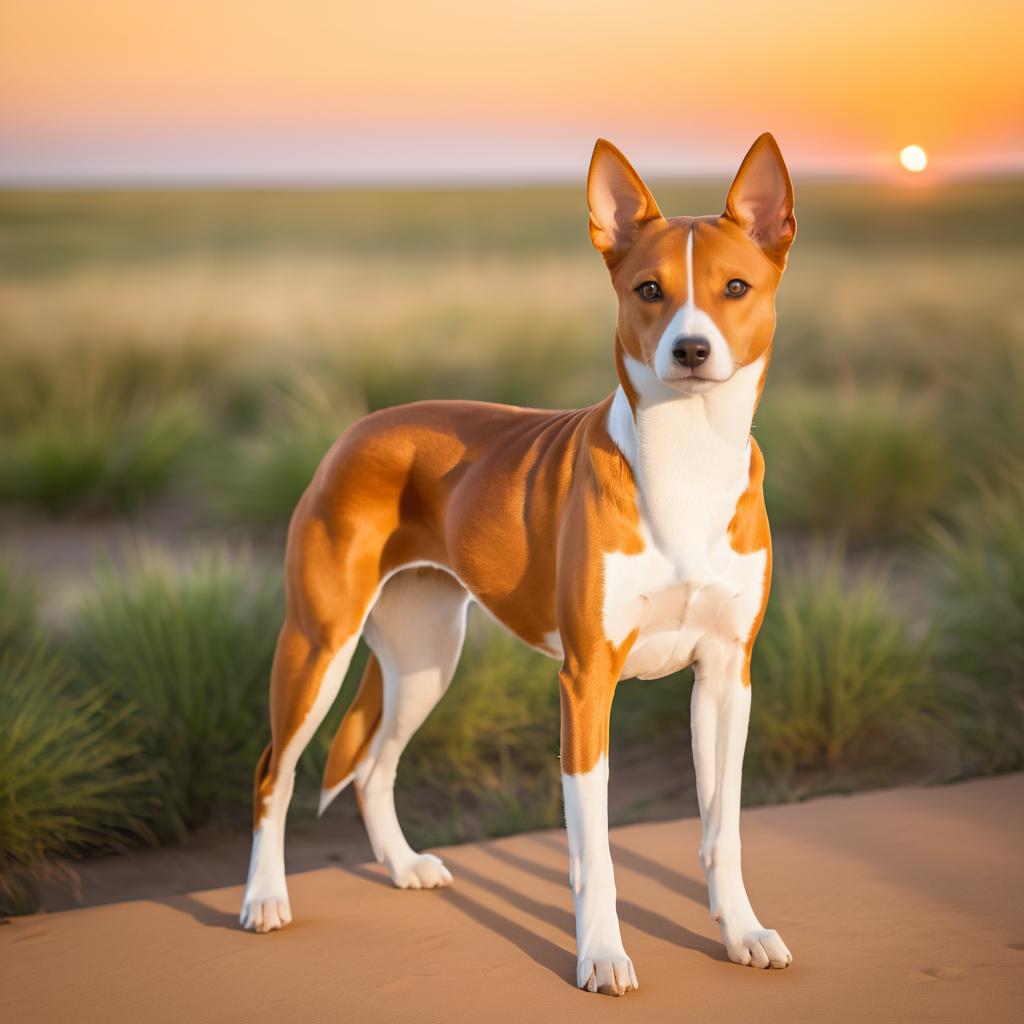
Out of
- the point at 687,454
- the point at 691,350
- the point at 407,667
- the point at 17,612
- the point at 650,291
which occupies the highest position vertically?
the point at 650,291

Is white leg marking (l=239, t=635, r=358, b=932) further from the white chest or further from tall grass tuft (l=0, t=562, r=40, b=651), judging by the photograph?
tall grass tuft (l=0, t=562, r=40, b=651)

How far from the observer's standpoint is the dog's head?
304 cm

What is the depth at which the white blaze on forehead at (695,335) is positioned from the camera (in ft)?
9.86

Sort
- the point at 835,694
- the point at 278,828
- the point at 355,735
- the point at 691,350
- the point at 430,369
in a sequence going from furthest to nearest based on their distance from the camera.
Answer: the point at 430,369 < the point at 835,694 < the point at 355,735 < the point at 278,828 < the point at 691,350

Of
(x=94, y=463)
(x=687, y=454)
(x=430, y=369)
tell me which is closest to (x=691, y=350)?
(x=687, y=454)

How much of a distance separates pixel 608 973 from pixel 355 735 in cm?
128

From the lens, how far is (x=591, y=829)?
131 inches

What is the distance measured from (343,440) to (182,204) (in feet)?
211

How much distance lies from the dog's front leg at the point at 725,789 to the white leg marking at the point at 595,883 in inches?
12.3

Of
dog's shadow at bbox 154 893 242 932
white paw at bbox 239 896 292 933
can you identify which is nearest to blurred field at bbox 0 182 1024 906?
dog's shadow at bbox 154 893 242 932

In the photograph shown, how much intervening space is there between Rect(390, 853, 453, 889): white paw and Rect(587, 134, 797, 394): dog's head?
6.08 ft

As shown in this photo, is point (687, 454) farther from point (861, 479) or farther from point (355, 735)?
point (861, 479)

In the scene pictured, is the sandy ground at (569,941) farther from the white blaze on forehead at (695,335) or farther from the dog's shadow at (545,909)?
the white blaze on forehead at (695,335)

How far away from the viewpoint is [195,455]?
11.2 metres
